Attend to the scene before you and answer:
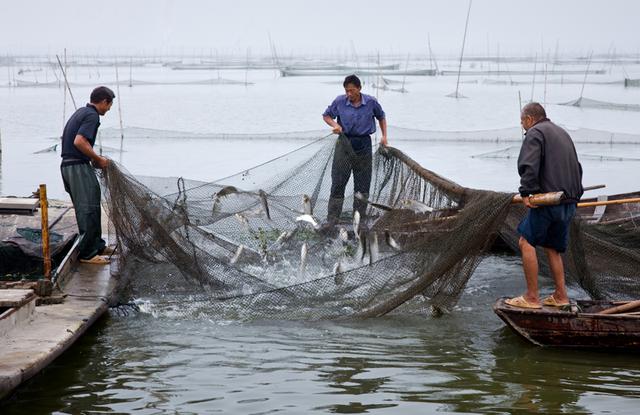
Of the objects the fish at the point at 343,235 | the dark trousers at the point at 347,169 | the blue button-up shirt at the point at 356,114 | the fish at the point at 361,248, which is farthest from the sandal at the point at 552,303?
the blue button-up shirt at the point at 356,114

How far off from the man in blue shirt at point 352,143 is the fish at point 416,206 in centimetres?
54

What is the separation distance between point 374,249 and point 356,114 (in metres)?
1.84

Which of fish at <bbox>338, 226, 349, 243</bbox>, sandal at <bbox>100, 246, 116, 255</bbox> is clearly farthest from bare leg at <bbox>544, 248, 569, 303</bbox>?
sandal at <bbox>100, 246, 116, 255</bbox>

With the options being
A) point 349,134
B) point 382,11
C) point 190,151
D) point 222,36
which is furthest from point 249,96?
point 382,11

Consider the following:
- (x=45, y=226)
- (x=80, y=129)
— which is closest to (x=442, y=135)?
(x=80, y=129)

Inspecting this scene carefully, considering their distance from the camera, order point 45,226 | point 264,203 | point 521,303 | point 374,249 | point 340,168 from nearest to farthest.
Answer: point 521,303, point 45,226, point 374,249, point 264,203, point 340,168

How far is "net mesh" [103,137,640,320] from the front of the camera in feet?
22.8

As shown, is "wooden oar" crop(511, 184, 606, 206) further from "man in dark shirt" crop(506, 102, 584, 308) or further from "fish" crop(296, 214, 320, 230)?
"fish" crop(296, 214, 320, 230)

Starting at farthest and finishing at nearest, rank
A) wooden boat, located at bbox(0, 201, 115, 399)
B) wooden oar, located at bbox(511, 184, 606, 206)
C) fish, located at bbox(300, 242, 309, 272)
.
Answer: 1. fish, located at bbox(300, 242, 309, 272)
2. wooden oar, located at bbox(511, 184, 606, 206)
3. wooden boat, located at bbox(0, 201, 115, 399)

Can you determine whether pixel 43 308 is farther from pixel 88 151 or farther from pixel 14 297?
pixel 88 151

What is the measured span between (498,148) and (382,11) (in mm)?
152309

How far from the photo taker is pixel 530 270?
21.4 ft

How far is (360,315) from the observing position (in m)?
7.08

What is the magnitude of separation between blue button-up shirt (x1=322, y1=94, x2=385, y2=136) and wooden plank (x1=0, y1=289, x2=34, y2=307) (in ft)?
11.9
